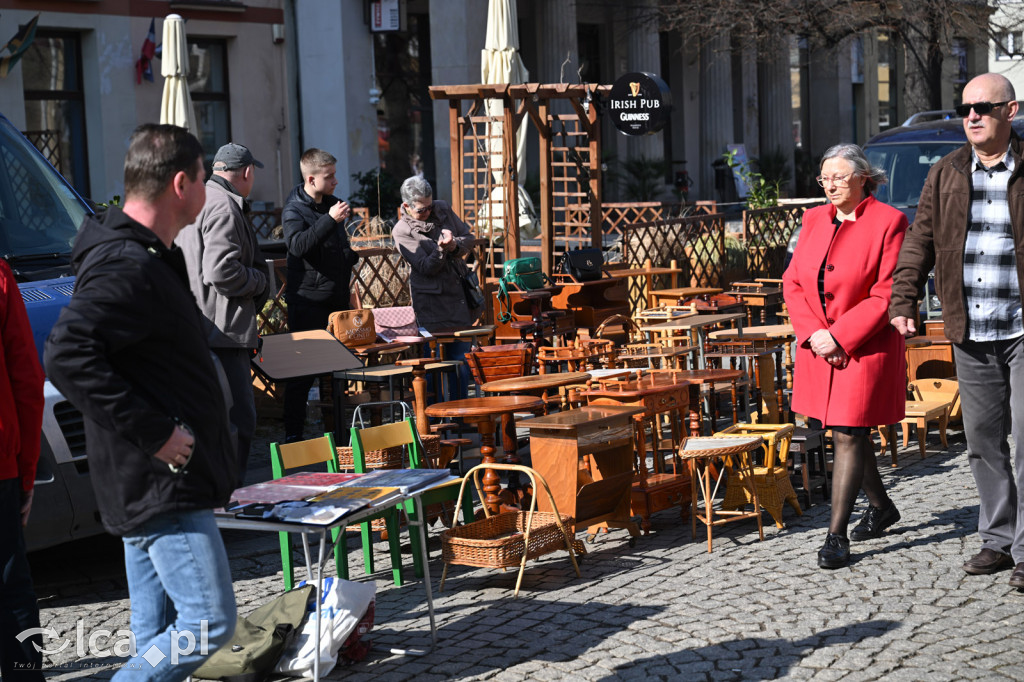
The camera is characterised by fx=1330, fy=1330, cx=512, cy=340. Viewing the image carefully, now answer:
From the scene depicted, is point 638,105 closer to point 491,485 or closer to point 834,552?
point 491,485

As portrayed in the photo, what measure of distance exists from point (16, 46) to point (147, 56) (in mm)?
2167

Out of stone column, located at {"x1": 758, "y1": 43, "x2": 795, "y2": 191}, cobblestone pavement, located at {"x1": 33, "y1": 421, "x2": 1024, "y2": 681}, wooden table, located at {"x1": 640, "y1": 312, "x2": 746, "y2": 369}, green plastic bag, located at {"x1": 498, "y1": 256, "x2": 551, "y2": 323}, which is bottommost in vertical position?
cobblestone pavement, located at {"x1": 33, "y1": 421, "x2": 1024, "y2": 681}

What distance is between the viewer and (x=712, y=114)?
34.7m

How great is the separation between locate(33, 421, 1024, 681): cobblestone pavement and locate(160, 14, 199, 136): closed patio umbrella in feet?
31.2

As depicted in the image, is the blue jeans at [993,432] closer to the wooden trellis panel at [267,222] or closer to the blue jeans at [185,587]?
the blue jeans at [185,587]

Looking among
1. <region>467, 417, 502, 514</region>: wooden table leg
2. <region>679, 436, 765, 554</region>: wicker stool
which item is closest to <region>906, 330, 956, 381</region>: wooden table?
<region>679, 436, 765, 554</region>: wicker stool

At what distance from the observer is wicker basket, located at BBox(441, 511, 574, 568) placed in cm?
611

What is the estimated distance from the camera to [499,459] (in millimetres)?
7602

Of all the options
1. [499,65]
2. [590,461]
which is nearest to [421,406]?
[590,461]

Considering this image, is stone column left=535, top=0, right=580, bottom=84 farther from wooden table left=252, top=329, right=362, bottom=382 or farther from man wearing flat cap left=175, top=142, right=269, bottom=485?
man wearing flat cap left=175, top=142, right=269, bottom=485

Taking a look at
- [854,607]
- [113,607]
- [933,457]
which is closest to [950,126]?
[933,457]

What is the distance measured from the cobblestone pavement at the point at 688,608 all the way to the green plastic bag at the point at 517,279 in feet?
14.8

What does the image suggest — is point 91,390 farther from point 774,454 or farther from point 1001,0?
point 1001,0

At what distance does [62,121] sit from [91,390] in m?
18.1
